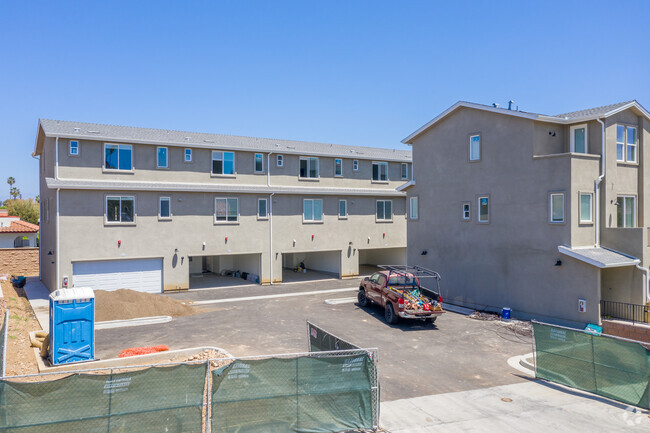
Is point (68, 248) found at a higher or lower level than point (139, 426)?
higher

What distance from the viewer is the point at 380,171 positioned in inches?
1347

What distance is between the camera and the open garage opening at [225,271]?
2945 centimetres

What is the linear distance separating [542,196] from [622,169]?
390cm

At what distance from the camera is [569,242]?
18.0 meters

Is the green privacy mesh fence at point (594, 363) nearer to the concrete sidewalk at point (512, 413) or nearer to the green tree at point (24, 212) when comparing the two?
the concrete sidewalk at point (512, 413)

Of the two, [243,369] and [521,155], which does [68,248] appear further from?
[521,155]

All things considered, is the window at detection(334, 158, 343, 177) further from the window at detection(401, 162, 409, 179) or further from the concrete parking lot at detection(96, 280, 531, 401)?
the concrete parking lot at detection(96, 280, 531, 401)

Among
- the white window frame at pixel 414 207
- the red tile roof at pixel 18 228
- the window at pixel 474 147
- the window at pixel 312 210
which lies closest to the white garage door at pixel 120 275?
the window at pixel 312 210

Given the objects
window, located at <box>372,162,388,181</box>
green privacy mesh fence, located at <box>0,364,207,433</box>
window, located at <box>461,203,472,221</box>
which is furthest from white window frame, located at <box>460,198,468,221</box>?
green privacy mesh fence, located at <box>0,364,207,433</box>

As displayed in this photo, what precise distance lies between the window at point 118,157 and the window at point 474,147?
706 inches

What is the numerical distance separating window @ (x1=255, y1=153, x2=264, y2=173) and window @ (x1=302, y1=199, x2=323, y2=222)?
11.5 feet

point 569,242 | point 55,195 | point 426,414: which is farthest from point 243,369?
point 55,195

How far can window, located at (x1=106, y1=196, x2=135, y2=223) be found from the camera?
24578 mm

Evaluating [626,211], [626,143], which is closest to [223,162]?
[626,143]
